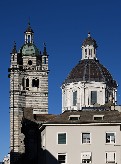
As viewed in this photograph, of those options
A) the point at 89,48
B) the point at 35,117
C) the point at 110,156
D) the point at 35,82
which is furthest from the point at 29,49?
the point at 110,156

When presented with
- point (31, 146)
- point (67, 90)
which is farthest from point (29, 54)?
point (31, 146)

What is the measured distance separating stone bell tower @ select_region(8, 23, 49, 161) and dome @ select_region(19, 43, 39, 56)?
2646 millimetres

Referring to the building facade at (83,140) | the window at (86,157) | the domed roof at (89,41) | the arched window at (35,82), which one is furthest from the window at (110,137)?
the arched window at (35,82)

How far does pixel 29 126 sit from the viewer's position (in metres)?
77.3

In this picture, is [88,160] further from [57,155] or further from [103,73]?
[103,73]

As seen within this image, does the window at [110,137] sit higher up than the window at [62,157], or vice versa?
the window at [110,137]

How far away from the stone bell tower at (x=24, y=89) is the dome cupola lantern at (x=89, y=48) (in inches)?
767

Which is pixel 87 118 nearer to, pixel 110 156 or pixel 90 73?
pixel 110 156

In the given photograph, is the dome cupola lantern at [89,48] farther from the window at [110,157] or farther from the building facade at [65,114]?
the window at [110,157]

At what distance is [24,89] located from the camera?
150500mm

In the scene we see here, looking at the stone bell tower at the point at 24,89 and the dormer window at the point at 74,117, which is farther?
the stone bell tower at the point at 24,89

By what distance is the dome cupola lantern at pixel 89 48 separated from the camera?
132 meters

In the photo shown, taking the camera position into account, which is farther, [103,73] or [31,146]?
[103,73]

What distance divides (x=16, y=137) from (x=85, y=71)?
2900 cm
